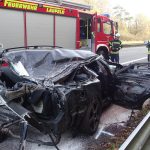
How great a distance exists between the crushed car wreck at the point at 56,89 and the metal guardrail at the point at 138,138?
969mm

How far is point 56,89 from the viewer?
414 cm

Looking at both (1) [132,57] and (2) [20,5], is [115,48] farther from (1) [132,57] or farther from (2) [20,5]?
(1) [132,57]

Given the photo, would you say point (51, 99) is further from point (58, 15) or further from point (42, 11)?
point (58, 15)

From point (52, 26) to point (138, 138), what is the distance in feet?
28.2

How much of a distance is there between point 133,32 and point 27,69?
224 feet

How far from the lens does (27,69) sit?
477 centimetres

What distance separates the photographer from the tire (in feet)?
15.8

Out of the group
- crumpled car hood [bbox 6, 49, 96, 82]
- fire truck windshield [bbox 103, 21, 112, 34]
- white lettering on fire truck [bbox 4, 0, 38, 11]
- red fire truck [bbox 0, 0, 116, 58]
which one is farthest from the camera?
fire truck windshield [bbox 103, 21, 112, 34]

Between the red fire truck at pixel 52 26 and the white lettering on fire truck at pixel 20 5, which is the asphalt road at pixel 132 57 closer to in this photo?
the red fire truck at pixel 52 26

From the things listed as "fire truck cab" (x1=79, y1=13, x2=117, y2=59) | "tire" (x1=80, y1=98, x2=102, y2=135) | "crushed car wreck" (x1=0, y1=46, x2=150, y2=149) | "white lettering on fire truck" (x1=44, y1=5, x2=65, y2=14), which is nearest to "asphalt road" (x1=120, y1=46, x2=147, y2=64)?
"fire truck cab" (x1=79, y1=13, x2=117, y2=59)

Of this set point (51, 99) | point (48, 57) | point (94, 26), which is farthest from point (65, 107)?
point (94, 26)

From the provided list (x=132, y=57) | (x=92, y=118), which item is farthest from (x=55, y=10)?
(x=132, y=57)

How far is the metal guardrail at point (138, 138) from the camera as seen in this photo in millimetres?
3171

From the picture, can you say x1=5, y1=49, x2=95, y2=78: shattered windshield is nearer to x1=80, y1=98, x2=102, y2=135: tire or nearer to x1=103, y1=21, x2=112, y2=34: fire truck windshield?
x1=80, y1=98, x2=102, y2=135: tire
